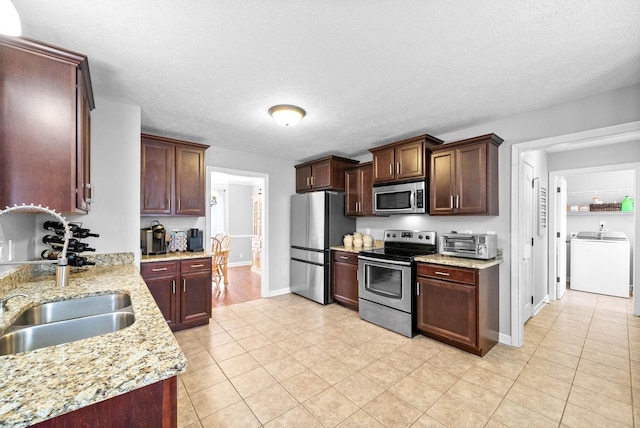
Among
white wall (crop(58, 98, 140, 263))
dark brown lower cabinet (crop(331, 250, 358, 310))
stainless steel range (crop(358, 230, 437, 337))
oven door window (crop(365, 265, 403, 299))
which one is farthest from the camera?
dark brown lower cabinet (crop(331, 250, 358, 310))

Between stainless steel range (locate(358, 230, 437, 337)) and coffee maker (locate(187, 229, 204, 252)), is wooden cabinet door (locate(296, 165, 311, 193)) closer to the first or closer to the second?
stainless steel range (locate(358, 230, 437, 337))

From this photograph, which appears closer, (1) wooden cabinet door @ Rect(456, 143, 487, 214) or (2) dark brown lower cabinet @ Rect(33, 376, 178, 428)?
(2) dark brown lower cabinet @ Rect(33, 376, 178, 428)

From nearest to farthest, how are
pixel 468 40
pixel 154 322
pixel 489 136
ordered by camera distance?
Answer: 1. pixel 154 322
2. pixel 468 40
3. pixel 489 136

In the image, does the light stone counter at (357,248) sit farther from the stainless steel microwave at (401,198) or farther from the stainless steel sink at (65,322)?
the stainless steel sink at (65,322)

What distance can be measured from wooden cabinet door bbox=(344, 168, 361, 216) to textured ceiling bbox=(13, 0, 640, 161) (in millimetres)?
1490

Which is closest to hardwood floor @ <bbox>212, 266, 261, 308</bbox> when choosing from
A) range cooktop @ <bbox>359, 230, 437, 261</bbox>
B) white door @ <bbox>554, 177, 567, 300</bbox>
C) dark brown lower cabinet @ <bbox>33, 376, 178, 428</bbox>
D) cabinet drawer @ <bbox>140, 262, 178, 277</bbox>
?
cabinet drawer @ <bbox>140, 262, 178, 277</bbox>

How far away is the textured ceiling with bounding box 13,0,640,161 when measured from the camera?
1492 millimetres

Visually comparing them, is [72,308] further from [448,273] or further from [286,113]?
[448,273]

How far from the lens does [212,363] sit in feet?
8.41

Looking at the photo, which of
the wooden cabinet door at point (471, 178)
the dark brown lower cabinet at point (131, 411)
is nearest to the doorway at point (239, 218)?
the wooden cabinet door at point (471, 178)

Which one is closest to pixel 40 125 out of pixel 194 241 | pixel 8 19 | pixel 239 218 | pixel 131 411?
pixel 8 19

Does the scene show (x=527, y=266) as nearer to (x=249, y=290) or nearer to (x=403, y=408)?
(x=403, y=408)

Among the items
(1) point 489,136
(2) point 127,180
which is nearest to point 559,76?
(1) point 489,136

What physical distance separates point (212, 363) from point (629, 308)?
5.63 m
